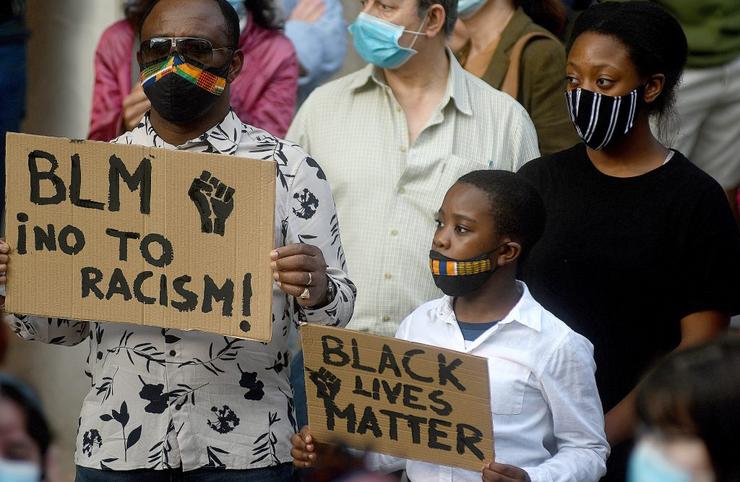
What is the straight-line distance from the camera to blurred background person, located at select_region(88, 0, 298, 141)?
668 centimetres

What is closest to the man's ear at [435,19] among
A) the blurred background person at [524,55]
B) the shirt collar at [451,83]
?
the shirt collar at [451,83]

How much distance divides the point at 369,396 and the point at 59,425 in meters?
3.60

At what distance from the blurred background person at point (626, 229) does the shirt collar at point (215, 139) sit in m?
1.13

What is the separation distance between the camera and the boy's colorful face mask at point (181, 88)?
14.0 ft

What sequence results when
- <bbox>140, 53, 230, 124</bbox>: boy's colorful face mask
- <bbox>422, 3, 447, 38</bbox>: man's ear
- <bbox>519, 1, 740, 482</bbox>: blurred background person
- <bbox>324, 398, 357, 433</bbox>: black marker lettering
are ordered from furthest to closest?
<bbox>422, 3, 447, 38</bbox>: man's ear < <bbox>519, 1, 740, 482</bbox>: blurred background person < <bbox>324, 398, 357, 433</bbox>: black marker lettering < <bbox>140, 53, 230, 124</bbox>: boy's colorful face mask

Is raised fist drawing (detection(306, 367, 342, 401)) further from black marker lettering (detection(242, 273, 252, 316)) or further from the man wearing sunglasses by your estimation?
black marker lettering (detection(242, 273, 252, 316))

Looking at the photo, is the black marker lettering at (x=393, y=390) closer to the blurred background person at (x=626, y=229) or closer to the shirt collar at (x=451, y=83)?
the blurred background person at (x=626, y=229)

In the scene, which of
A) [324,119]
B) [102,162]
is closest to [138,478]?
[102,162]

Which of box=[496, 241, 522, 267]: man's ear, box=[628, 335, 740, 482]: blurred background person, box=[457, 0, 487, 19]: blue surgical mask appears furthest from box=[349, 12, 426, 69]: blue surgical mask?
box=[628, 335, 740, 482]: blurred background person

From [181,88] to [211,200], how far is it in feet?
1.09

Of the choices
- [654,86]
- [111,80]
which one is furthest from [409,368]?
[111,80]

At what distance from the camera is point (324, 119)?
581cm

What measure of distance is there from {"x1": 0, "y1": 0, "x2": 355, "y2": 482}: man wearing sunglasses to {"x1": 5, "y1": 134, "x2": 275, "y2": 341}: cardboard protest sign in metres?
0.07

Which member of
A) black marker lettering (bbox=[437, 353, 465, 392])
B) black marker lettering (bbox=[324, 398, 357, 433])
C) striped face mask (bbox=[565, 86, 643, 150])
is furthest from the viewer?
striped face mask (bbox=[565, 86, 643, 150])
